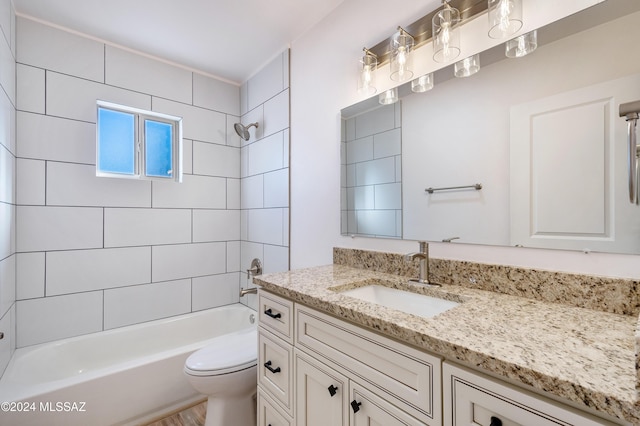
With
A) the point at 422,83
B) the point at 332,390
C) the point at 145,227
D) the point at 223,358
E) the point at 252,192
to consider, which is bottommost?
the point at 223,358

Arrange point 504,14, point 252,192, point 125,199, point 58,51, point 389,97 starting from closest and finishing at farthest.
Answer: point 504,14 → point 389,97 → point 58,51 → point 125,199 → point 252,192

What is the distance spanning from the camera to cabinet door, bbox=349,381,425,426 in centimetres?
74

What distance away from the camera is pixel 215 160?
258 centimetres

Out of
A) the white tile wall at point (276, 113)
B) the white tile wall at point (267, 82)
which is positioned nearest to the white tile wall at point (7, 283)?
the white tile wall at point (276, 113)

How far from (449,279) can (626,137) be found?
695 millimetres

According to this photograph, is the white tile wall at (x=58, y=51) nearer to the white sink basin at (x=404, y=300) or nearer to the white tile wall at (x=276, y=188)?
the white tile wall at (x=276, y=188)

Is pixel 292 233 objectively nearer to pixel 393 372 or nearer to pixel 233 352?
pixel 233 352

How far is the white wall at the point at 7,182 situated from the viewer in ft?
4.88

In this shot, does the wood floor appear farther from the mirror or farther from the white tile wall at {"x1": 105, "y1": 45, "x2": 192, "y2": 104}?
the white tile wall at {"x1": 105, "y1": 45, "x2": 192, "y2": 104}

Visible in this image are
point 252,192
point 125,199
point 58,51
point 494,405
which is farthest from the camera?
point 252,192

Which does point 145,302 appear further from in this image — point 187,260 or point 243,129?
point 243,129

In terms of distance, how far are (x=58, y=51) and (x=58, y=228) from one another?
1155mm

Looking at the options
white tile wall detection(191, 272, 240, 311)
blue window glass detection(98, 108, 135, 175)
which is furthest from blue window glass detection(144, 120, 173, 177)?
white tile wall detection(191, 272, 240, 311)

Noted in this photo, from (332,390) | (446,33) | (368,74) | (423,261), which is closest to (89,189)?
(368,74)
